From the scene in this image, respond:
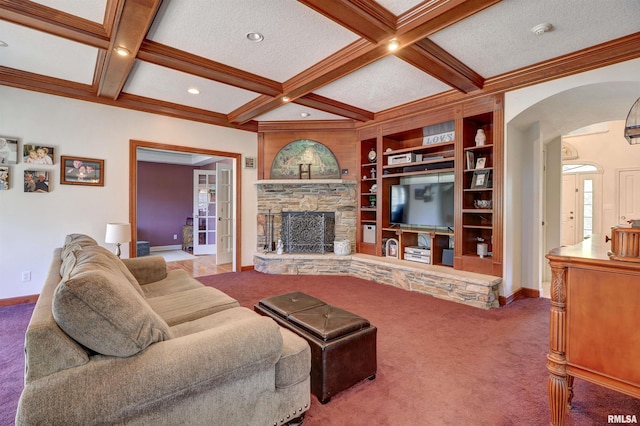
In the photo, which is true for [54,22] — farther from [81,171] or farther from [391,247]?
[391,247]

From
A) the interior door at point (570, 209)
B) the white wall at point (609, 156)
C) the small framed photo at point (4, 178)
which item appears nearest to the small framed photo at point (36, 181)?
the small framed photo at point (4, 178)

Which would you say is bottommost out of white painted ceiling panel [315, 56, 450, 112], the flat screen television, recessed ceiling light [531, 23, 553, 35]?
the flat screen television

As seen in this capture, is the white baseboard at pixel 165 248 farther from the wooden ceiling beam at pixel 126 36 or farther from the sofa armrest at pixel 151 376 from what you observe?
the sofa armrest at pixel 151 376

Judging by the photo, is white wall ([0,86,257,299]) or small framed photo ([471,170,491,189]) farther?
small framed photo ([471,170,491,189])

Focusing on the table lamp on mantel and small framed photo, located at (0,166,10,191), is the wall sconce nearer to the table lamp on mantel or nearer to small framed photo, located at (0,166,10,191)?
the table lamp on mantel


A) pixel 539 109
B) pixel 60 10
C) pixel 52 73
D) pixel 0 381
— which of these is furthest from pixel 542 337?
pixel 52 73

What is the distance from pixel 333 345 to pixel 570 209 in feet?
27.9

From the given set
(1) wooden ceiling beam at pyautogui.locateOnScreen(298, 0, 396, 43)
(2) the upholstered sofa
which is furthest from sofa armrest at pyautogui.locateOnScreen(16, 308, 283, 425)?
(1) wooden ceiling beam at pyautogui.locateOnScreen(298, 0, 396, 43)

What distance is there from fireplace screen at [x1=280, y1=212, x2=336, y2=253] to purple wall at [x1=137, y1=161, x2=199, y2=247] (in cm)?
436

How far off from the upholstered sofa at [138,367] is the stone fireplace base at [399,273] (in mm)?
2677

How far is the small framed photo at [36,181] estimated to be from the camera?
11.7 ft

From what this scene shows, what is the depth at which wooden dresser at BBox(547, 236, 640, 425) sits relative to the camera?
4.45 ft

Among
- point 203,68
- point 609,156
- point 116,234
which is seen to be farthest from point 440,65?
point 609,156

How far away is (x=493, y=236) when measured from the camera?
3.70 m
